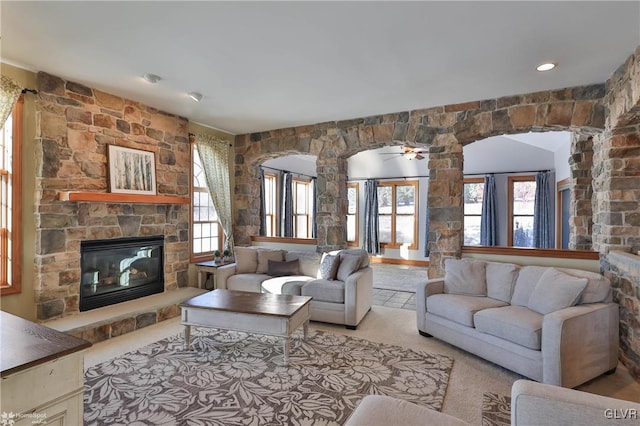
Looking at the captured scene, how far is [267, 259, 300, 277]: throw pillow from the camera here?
4.66 metres

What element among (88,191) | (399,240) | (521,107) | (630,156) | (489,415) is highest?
(521,107)

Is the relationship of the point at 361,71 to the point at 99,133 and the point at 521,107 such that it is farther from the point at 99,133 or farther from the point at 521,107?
the point at 99,133

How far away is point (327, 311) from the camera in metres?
3.98

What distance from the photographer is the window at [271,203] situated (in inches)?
318

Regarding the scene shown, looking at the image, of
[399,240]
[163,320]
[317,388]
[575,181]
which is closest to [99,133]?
[163,320]

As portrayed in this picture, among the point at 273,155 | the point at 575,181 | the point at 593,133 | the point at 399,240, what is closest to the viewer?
the point at 593,133

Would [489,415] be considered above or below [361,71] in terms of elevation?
below

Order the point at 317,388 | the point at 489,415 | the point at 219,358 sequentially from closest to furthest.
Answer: the point at 489,415
the point at 317,388
the point at 219,358

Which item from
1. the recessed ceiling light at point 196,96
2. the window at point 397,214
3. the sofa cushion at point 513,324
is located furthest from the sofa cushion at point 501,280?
the window at point 397,214

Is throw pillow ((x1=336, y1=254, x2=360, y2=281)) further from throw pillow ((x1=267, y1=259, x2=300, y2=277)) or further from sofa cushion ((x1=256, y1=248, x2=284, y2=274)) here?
sofa cushion ((x1=256, y1=248, x2=284, y2=274))

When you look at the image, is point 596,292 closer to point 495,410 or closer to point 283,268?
→ point 495,410

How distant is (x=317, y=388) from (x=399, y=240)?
22.5 ft

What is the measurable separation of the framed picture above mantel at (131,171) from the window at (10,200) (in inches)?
34.0

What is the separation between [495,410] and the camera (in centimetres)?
233
